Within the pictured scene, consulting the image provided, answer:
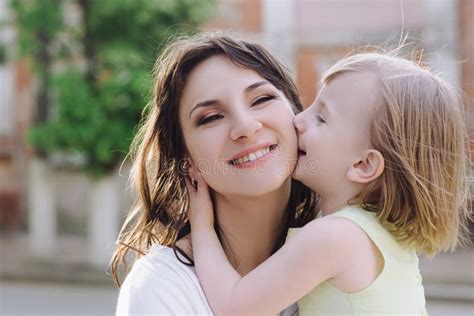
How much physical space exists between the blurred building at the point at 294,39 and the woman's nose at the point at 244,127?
7.22 metres

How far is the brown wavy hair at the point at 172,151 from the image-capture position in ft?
5.51

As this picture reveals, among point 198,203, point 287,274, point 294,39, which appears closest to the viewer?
point 287,274

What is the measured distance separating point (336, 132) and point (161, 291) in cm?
53

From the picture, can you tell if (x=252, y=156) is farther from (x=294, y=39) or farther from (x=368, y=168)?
(x=294, y=39)

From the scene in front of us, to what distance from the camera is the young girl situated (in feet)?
4.76

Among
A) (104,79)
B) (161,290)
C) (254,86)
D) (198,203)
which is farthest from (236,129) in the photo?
(104,79)

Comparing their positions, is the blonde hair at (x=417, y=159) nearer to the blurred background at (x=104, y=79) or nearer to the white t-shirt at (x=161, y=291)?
the white t-shirt at (x=161, y=291)

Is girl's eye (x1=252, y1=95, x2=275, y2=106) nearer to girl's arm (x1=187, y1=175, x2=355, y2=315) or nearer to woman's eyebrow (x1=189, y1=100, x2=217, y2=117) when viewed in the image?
woman's eyebrow (x1=189, y1=100, x2=217, y2=117)

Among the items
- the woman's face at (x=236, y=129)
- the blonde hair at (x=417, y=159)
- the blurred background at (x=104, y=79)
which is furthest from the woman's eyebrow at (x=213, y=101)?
the blurred background at (x=104, y=79)

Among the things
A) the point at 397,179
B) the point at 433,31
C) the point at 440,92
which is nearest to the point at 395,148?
the point at 397,179

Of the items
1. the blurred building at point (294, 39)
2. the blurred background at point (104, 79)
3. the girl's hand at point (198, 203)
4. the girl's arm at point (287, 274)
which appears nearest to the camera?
the girl's arm at point (287, 274)

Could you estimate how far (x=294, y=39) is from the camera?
10531 millimetres

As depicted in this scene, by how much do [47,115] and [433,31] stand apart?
5741 mm

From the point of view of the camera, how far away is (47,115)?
926 cm
